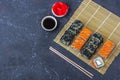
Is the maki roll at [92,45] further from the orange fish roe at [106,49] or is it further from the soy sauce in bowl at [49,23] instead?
the soy sauce in bowl at [49,23]

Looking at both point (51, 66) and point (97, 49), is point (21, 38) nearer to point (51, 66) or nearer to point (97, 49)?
point (51, 66)

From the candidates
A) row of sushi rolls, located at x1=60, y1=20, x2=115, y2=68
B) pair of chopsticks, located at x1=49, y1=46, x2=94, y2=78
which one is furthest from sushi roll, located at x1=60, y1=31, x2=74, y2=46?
pair of chopsticks, located at x1=49, y1=46, x2=94, y2=78

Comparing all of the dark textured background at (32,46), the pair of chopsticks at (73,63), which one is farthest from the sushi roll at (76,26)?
the pair of chopsticks at (73,63)

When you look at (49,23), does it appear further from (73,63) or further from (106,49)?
(106,49)

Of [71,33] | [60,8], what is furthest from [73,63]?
[60,8]

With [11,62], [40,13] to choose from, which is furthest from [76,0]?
[11,62]

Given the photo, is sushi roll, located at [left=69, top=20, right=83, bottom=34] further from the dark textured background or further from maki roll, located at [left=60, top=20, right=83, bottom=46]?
the dark textured background

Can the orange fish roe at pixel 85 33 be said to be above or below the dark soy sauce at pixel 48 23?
above
